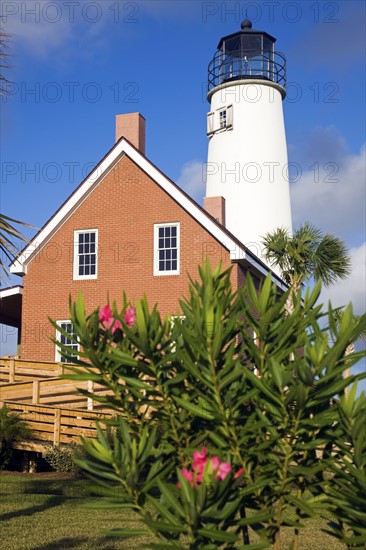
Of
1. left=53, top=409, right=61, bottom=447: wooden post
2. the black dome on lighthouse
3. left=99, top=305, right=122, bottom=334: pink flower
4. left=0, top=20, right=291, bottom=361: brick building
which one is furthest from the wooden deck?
the black dome on lighthouse

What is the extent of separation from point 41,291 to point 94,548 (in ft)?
60.7

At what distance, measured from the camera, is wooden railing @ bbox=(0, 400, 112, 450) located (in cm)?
1827

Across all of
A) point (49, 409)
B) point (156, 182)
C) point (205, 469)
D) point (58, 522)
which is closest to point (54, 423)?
point (49, 409)

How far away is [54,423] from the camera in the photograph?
1844cm

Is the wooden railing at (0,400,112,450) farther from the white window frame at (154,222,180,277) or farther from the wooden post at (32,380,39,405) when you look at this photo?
the white window frame at (154,222,180,277)

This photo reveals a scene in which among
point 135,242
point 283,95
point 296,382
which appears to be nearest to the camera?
point 296,382

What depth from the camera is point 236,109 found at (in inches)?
1540

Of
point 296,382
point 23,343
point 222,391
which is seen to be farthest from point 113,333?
point 23,343

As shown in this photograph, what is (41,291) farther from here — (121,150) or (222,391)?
(222,391)

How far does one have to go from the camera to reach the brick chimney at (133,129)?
1075 inches

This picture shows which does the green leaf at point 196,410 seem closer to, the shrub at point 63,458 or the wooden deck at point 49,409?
the wooden deck at point 49,409

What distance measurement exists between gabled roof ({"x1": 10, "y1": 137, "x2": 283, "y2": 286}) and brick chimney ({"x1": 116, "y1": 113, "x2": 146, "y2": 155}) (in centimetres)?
72

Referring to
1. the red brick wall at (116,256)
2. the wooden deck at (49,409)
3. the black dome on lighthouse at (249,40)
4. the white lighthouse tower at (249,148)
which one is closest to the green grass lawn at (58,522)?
the wooden deck at (49,409)

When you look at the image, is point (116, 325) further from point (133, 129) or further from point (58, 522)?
point (133, 129)
